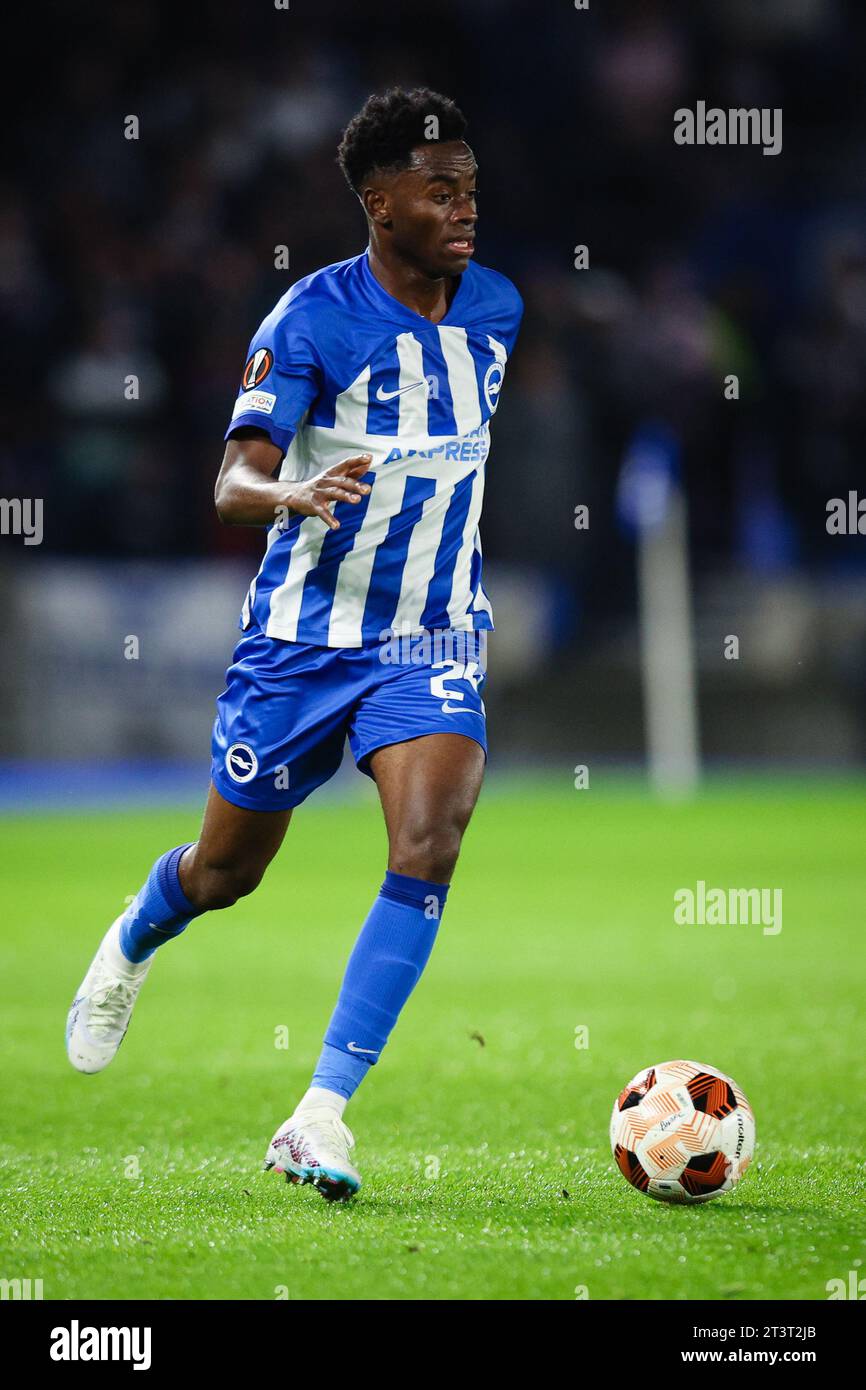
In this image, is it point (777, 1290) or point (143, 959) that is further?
point (143, 959)

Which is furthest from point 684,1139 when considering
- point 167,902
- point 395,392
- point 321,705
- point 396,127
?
point 396,127

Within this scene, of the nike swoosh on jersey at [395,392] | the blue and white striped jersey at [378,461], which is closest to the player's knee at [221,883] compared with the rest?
the blue and white striped jersey at [378,461]

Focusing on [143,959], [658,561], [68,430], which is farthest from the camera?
[658,561]

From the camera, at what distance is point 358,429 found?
466 centimetres

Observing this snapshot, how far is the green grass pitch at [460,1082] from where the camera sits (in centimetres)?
359

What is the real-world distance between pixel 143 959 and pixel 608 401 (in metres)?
13.0

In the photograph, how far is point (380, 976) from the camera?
4.36 metres

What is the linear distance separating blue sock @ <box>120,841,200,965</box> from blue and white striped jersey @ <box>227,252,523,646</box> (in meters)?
0.72

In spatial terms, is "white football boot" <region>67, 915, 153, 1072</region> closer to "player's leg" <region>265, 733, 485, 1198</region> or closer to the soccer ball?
"player's leg" <region>265, 733, 485, 1198</region>

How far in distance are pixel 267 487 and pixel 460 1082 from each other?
225 cm

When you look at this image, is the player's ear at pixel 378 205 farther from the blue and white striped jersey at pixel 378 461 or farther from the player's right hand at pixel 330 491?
A: the player's right hand at pixel 330 491

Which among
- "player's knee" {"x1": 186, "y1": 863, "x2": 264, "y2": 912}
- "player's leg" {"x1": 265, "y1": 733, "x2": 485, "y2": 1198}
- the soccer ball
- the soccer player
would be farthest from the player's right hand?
the soccer ball
